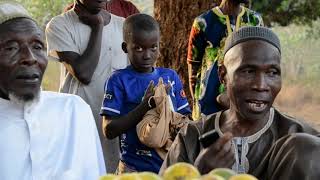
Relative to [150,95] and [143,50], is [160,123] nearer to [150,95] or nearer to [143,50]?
[150,95]

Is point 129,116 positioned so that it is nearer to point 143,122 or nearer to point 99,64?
point 143,122

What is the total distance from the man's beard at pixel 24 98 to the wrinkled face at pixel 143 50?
1.16 metres

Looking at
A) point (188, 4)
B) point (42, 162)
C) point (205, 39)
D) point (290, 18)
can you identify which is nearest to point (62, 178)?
point (42, 162)

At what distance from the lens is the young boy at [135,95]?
3.67 metres

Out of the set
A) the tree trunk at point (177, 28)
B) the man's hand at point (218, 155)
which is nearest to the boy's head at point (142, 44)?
the man's hand at point (218, 155)

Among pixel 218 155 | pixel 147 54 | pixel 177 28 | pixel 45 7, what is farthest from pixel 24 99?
pixel 45 7

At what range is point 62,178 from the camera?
274cm

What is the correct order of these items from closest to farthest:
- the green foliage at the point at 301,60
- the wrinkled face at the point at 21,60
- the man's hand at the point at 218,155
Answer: the man's hand at the point at 218,155
the wrinkled face at the point at 21,60
the green foliage at the point at 301,60

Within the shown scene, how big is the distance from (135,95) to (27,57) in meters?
1.19

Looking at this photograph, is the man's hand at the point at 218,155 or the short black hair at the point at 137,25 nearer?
the man's hand at the point at 218,155

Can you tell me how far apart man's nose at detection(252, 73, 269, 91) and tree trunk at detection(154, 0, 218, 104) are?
3340mm

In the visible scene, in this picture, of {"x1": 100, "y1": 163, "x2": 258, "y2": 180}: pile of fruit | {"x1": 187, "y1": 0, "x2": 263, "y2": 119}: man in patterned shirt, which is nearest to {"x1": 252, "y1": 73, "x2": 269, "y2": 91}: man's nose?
{"x1": 100, "y1": 163, "x2": 258, "y2": 180}: pile of fruit

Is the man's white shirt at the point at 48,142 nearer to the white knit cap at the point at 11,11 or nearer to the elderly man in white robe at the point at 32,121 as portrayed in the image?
the elderly man in white robe at the point at 32,121

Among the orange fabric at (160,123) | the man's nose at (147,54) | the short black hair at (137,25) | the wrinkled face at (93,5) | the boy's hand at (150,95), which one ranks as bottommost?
the orange fabric at (160,123)
